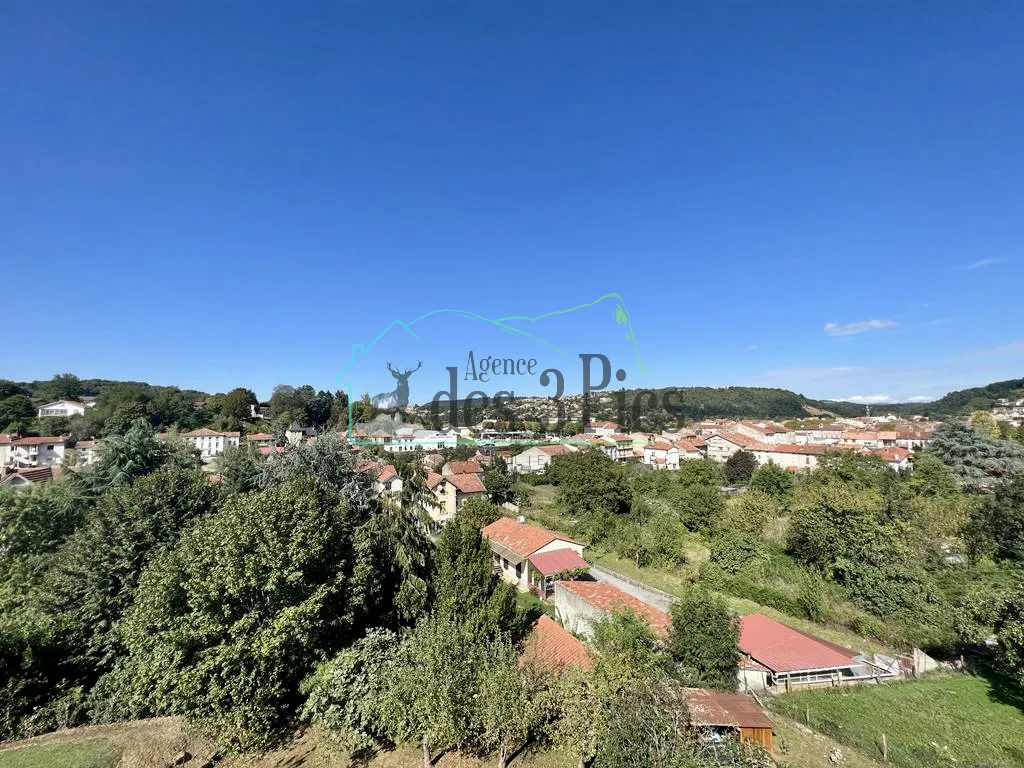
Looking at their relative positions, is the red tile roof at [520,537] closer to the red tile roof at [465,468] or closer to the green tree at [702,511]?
the green tree at [702,511]

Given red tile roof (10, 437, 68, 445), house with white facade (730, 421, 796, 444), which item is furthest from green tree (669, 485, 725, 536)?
red tile roof (10, 437, 68, 445)

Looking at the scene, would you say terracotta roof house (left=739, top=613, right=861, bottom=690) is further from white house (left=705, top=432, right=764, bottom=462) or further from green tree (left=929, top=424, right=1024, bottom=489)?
white house (left=705, top=432, right=764, bottom=462)

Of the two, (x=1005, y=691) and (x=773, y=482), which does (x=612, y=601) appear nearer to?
(x=1005, y=691)

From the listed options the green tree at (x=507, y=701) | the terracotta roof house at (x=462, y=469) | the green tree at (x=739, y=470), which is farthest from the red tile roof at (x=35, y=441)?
the green tree at (x=739, y=470)

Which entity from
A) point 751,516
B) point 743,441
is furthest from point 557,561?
point 743,441

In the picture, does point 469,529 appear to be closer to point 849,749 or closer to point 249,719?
point 249,719

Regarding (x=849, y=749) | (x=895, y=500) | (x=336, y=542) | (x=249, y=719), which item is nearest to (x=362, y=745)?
(x=249, y=719)
